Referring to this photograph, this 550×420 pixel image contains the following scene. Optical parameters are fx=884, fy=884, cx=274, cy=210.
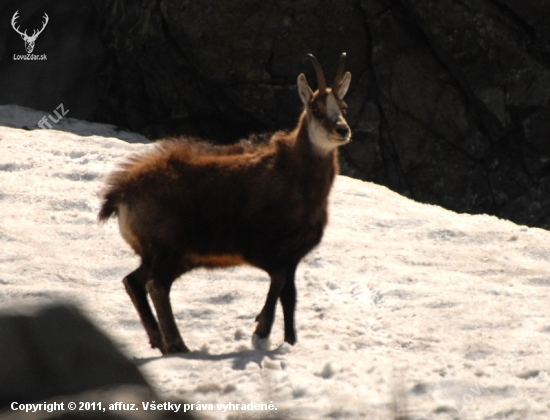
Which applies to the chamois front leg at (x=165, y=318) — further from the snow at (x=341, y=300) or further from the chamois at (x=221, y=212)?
the snow at (x=341, y=300)

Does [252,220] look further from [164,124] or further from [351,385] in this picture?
[164,124]

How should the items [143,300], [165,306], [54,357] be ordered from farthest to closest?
[143,300] → [165,306] → [54,357]

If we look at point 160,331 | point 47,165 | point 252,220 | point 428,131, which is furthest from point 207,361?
point 428,131

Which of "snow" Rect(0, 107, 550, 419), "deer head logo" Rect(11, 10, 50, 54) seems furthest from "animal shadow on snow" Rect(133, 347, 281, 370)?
"deer head logo" Rect(11, 10, 50, 54)

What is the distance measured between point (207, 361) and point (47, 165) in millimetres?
5109

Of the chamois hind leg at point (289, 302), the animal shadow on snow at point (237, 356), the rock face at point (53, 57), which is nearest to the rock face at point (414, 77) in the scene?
the rock face at point (53, 57)

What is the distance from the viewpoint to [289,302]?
6004 millimetres

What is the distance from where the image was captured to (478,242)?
8539mm

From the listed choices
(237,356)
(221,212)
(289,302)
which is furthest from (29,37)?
(237,356)

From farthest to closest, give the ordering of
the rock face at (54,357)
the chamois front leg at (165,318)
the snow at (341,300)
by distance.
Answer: the chamois front leg at (165,318) < the snow at (341,300) < the rock face at (54,357)

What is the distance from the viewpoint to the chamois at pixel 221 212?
5574mm

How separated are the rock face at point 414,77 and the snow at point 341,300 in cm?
245

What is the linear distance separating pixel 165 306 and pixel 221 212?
27.8 inches

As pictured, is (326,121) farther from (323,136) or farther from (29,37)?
(29,37)
